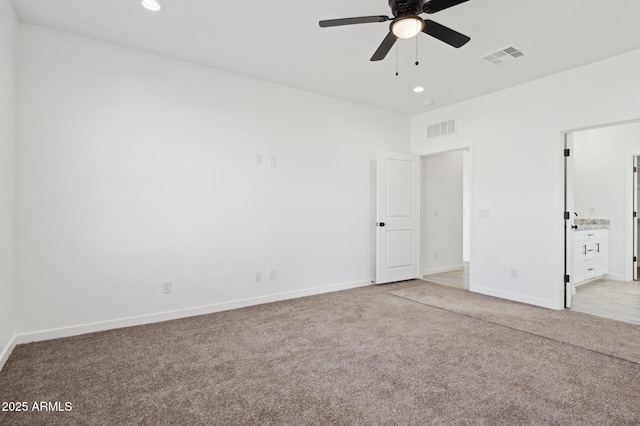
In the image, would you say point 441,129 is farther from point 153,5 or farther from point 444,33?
point 153,5

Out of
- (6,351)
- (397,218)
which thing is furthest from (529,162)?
(6,351)

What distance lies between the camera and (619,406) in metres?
1.91

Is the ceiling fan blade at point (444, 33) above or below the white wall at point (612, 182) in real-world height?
above

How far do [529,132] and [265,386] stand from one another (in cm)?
426

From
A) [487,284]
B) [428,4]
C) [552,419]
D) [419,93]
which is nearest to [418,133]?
[419,93]

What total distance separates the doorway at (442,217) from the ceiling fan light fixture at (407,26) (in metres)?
3.72

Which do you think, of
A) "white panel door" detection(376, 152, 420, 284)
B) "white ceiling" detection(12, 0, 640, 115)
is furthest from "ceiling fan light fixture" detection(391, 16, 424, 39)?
"white panel door" detection(376, 152, 420, 284)

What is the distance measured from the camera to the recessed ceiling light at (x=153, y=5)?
258 centimetres

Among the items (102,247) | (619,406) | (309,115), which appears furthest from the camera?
(309,115)

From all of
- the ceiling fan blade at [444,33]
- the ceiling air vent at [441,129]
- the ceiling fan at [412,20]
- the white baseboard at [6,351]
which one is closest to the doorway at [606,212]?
the ceiling air vent at [441,129]

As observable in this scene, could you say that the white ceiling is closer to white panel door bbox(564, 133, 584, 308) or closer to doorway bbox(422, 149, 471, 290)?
white panel door bbox(564, 133, 584, 308)

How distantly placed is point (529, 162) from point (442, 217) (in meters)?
2.25

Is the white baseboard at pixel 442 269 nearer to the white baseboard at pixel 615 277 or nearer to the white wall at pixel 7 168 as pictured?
the white baseboard at pixel 615 277

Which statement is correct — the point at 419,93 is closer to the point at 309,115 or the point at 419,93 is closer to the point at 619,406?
the point at 309,115
